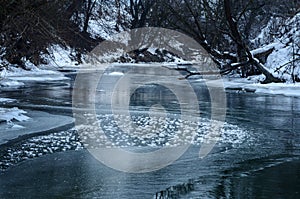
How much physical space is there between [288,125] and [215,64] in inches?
828

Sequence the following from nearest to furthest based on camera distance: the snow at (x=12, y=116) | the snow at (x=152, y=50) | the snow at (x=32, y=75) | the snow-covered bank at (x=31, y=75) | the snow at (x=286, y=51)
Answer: the snow at (x=12, y=116) → the snow at (x=286, y=51) → the snow-covered bank at (x=31, y=75) → the snow at (x=32, y=75) → the snow at (x=152, y=50)

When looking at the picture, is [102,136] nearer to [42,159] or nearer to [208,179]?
[42,159]

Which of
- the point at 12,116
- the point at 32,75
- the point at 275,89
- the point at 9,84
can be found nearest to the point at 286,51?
the point at 275,89

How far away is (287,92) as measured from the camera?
22.2m

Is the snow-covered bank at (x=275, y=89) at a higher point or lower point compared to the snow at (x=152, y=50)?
lower

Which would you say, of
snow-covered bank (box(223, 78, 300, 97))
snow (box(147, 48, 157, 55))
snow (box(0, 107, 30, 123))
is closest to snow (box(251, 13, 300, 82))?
snow-covered bank (box(223, 78, 300, 97))

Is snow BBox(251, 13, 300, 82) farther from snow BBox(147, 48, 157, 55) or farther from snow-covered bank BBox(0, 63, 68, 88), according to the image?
snow BBox(147, 48, 157, 55)

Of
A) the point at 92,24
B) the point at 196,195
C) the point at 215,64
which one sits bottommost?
the point at 196,195

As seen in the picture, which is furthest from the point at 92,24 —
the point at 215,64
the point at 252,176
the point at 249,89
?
the point at 252,176

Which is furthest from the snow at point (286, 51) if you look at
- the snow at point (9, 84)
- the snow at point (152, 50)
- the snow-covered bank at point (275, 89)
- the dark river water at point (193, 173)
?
the snow at point (152, 50)

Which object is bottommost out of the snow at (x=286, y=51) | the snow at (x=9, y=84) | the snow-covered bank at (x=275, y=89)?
the snow-covered bank at (x=275, y=89)

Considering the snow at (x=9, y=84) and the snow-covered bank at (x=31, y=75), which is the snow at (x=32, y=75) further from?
the snow at (x=9, y=84)

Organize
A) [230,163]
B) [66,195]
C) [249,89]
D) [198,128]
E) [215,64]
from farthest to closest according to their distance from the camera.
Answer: [215,64] → [249,89] → [198,128] → [230,163] → [66,195]

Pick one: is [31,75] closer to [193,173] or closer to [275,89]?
[275,89]
